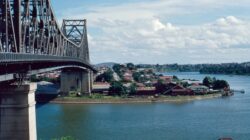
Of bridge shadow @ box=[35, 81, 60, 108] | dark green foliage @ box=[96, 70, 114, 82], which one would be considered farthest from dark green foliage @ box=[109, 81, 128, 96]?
dark green foliage @ box=[96, 70, 114, 82]

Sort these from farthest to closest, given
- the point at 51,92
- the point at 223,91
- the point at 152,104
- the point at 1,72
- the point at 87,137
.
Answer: the point at 223,91 → the point at 51,92 → the point at 152,104 → the point at 87,137 → the point at 1,72

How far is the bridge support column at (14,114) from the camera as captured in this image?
1551cm

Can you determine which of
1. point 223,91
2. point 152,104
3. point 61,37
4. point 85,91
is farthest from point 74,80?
point 61,37

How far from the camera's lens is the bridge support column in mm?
15508

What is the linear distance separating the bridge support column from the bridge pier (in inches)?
1333

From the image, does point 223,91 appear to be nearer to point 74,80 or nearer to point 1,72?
point 74,80

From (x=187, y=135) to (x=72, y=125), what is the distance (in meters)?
6.78

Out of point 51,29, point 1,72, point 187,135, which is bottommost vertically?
point 187,135

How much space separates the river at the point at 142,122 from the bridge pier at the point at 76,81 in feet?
27.4

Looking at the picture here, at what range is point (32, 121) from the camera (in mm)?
15969

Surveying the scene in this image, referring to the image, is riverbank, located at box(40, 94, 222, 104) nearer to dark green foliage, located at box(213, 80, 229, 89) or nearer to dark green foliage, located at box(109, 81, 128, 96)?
dark green foliage, located at box(109, 81, 128, 96)

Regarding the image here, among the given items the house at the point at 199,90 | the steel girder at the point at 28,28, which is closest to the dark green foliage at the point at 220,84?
the house at the point at 199,90

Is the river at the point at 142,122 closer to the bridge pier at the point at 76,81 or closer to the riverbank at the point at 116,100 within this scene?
the riverbank at the point at 116,100

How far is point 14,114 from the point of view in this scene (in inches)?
613
